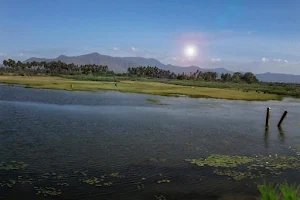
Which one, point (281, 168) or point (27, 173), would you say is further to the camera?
point (281, 168)

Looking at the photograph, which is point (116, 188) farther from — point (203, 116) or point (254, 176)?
point (203, 116)

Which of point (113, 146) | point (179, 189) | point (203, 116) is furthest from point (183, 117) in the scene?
point (179, 189)

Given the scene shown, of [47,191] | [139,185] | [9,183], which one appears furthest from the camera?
[139,185]

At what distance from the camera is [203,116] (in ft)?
152

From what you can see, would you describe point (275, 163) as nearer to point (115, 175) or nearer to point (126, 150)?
point (126, 150)

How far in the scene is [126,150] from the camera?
23.9 m

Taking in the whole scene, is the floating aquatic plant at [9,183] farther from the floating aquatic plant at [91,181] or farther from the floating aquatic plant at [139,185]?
the floating aquatic plant at [139,185]

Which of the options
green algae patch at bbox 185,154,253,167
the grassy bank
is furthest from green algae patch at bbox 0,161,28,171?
the grassy bank

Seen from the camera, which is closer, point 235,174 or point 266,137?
point 235,174

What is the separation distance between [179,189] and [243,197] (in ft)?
10.7

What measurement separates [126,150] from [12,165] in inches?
325

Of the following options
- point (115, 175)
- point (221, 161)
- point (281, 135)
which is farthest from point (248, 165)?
point (281, 135)

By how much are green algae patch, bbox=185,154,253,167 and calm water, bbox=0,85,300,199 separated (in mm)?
876

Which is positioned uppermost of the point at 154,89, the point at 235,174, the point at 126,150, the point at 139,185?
the point at 154,89
